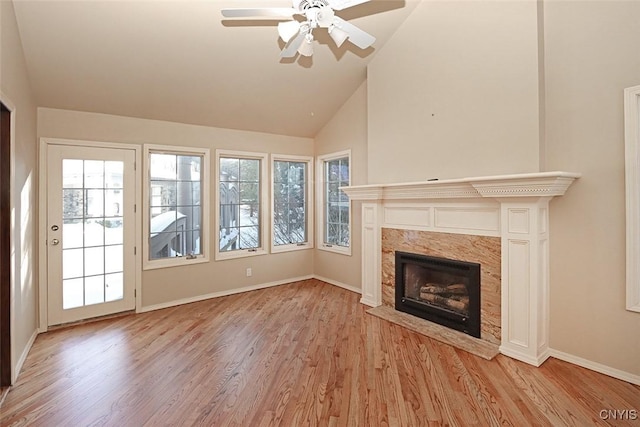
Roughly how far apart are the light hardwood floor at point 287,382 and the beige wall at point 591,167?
0.33 metres

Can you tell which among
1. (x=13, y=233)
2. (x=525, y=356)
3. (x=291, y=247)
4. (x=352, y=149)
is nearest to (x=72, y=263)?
(x=13, y=233)

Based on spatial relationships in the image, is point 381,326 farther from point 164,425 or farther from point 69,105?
point 69,105

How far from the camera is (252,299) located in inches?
173

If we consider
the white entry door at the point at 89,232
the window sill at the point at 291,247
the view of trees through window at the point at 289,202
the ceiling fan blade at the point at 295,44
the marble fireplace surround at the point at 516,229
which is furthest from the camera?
the view of trees through window at the point at 289,202

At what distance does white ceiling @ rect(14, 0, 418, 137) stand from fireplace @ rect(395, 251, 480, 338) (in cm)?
255

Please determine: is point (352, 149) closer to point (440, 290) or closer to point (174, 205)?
point (440, 290)

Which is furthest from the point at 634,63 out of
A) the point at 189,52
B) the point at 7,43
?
the point at 7,43

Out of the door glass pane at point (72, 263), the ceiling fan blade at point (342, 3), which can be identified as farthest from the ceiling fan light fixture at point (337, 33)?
the door glass pane at point (72, 263)

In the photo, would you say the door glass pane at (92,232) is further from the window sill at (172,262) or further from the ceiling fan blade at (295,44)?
the ceiling fan blade at (295,44)

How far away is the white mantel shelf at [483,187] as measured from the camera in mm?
2440

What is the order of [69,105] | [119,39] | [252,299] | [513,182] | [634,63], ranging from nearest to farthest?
1. [634,63]
2. [513,182]
3. [119,39]
4. [69,105]
5. [252,299]

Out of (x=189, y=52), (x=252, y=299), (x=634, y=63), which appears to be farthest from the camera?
(x=252, y=299)

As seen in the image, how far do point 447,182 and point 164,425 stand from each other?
2944 mm

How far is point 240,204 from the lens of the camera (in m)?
4.88
